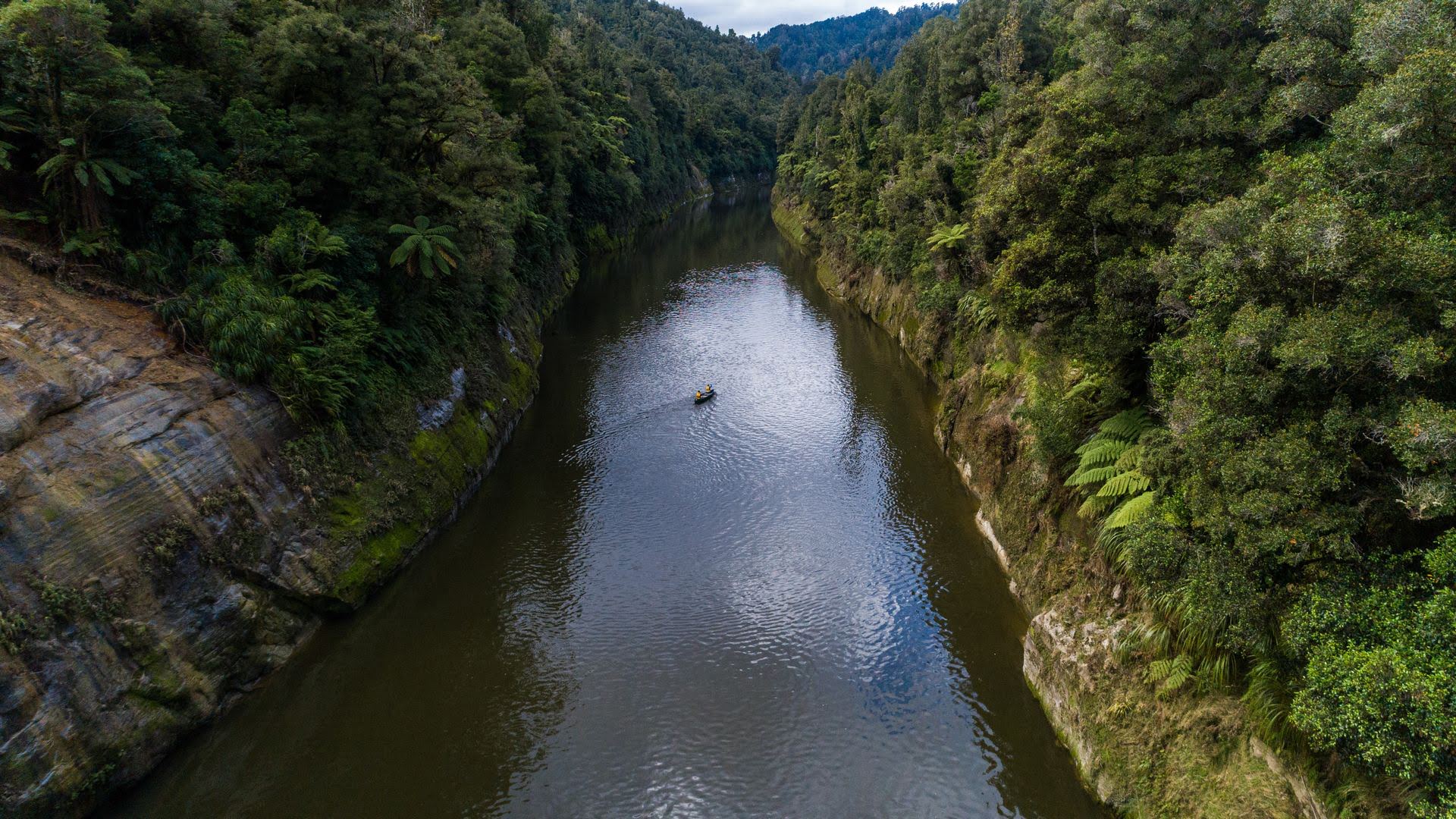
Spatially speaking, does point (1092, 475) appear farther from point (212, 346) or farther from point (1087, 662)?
point (212, 346)

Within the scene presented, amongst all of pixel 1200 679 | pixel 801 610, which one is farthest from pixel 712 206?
pixel 1200 679

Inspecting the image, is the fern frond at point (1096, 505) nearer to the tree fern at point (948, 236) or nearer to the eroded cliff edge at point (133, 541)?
the tree fern at point (948, 236)

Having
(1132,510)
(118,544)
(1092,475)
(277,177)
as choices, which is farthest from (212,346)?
(1132,510)

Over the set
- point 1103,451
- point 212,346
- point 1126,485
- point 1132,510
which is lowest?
point 1132,510

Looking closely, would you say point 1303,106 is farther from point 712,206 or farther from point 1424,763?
point 712,206

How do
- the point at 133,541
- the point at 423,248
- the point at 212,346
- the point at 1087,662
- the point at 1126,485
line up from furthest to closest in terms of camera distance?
1. the point at 423,248
2. the point at 212,346
3. the point at 1126,485
4. the point at 1087,662
5. the point at 133,541

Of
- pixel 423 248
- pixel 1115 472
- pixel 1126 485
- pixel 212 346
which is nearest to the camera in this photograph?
pixel 1126 485
